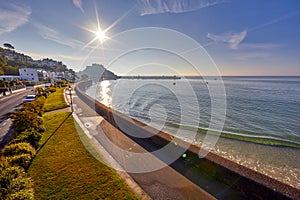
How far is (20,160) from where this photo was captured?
18.4 feet

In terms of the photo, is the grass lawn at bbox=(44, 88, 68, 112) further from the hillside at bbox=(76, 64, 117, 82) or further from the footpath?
the hillside at bbox=(76, 64, 117, 82)

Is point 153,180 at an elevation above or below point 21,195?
below

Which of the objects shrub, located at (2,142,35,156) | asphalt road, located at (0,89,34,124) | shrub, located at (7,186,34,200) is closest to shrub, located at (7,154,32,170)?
shrub, located at (2,142,35,156)

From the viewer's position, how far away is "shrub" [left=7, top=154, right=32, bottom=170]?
5.42 m

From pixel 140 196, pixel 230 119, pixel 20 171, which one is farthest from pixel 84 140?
pixel 230 119

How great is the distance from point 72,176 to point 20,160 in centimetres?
229

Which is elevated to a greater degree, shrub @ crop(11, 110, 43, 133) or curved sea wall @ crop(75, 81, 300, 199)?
shrub @ crop(11, 110, 43, 133)

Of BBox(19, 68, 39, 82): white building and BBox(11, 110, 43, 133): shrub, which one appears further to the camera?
BBox(19, 68, 39, 82): white building

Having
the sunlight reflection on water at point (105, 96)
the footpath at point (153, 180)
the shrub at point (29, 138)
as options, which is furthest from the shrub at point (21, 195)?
the sunlight reflection on water at point (105, 96)

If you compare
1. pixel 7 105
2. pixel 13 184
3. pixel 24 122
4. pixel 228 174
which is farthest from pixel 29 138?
pixel 7 105

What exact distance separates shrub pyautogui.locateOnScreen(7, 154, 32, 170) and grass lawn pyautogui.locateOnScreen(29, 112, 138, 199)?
0.24 metres

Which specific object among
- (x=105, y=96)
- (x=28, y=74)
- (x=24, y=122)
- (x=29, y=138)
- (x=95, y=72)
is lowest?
(x=105, y=96)

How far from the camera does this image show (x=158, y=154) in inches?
300

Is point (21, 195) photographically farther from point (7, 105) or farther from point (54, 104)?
point (7, 105)
